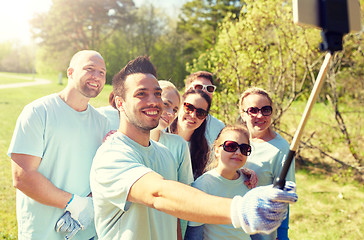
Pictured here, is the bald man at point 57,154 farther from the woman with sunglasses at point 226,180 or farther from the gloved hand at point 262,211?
the gloved hand at point 262,211

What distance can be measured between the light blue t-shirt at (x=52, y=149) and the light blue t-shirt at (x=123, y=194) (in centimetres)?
88

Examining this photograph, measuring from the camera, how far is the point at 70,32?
998 inches

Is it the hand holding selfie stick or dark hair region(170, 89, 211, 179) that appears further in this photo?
dark hair region(170, 89, 211, 179)

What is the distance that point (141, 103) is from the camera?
1937 millimetres

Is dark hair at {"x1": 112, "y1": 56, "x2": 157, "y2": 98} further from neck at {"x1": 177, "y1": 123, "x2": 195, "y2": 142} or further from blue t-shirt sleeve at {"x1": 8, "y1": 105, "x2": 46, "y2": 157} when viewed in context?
neck at {"x1": 177, "y1": 123, "x2": 195, "y2": 142}

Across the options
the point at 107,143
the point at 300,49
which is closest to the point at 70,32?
the point at 300,49

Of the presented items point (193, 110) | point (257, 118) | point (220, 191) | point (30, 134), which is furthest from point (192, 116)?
point (30, 134)

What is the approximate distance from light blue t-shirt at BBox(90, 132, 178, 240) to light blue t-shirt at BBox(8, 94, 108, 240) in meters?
0.88

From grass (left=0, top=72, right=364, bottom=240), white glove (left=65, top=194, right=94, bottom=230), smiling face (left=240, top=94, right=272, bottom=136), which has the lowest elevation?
grass (left=0, top=72, right=364, bottom=240)

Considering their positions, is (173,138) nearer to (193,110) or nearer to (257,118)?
(193,110)

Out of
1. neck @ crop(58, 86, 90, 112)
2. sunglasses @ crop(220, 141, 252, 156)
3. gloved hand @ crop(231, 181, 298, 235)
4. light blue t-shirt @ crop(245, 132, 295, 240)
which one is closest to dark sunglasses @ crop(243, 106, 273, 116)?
light blue t-shirt @ crop(245, 132, 295, 240)

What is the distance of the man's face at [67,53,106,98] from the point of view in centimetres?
277

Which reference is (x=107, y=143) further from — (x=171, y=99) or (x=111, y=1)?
(x=111, y=1)

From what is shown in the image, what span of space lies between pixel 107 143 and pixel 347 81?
8.22m
